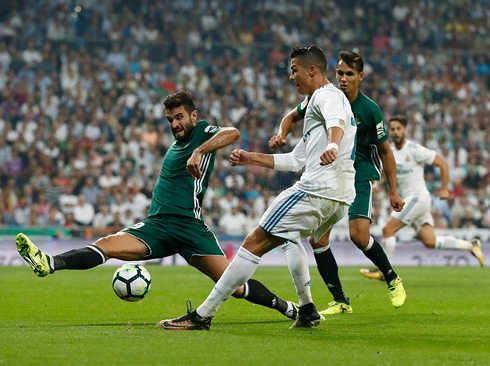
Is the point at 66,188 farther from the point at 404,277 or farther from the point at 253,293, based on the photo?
→ the point at 253,293

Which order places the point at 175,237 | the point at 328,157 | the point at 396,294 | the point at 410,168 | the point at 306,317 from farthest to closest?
Answer: 1. the point at 410,168
2. the point at 396,294
3. the point at 175,237
4. the point at 306,317
5. the point at 328,157

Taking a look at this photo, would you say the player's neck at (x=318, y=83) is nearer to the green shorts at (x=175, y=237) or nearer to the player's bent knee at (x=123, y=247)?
the green shorts at (x=175, y=237)

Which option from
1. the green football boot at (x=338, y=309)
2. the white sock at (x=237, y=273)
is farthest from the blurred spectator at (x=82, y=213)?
the white sock at (x=237, y=273)

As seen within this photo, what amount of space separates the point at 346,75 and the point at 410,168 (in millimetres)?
5219

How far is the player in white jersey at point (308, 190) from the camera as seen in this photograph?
5.96m

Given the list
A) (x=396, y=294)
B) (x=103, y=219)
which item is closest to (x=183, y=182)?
(x=396, y=294)

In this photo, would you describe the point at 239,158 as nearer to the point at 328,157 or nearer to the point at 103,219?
the point at 328,157

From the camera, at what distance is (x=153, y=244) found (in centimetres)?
679

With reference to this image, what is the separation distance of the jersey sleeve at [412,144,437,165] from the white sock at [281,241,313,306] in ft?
20.7

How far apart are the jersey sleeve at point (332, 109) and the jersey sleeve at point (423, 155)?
266 inches

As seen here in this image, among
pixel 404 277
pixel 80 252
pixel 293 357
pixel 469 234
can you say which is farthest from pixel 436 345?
pixel 469 234

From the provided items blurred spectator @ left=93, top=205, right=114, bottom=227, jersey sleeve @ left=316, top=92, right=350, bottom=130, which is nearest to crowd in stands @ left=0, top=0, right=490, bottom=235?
blurred spectator @ left=93, top=205, right=114, bottom=227

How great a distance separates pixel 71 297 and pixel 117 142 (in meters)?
10.9

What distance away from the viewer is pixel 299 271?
258 inches
